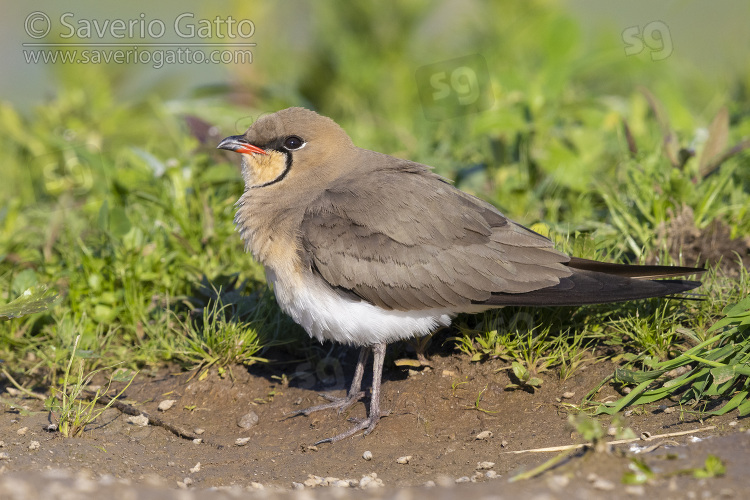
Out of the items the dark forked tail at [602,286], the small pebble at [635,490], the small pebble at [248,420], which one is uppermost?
the dark forked tail at [602,286]

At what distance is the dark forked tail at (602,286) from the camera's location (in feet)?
13.1

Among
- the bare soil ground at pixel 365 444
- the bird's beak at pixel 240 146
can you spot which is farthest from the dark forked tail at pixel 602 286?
the bird's beak at pixel 240 146

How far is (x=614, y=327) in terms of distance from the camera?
4445 mm

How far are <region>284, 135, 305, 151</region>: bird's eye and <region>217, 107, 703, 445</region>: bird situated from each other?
427 millimetres

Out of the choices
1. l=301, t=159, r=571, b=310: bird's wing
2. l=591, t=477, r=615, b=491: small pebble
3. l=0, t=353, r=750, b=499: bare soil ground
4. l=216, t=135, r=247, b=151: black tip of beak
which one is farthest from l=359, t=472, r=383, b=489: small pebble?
l=216, t=135, r=247, b=151: black tip of beak

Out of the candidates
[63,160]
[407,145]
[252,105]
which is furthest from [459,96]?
[63,160]

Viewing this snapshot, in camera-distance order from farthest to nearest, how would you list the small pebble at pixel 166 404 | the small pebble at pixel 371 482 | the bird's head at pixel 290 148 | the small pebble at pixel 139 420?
the bird's head at pixel 290 148 < the small pebble at pixel 166 404 < the small pebble at pixel 139 420 < the small pebble at pixel 371 482

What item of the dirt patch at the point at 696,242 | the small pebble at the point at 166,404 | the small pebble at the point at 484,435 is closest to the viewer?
the small pebble at the point at 484,435

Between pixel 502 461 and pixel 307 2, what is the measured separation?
722cm

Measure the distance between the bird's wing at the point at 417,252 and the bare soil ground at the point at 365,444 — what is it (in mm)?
568

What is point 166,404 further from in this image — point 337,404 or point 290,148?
point 290,148

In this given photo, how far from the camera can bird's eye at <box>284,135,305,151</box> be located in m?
4.81

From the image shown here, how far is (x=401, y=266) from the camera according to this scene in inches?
168

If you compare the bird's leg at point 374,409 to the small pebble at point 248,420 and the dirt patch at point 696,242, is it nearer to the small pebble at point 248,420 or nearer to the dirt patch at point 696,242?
the small pebble at point 248,420
